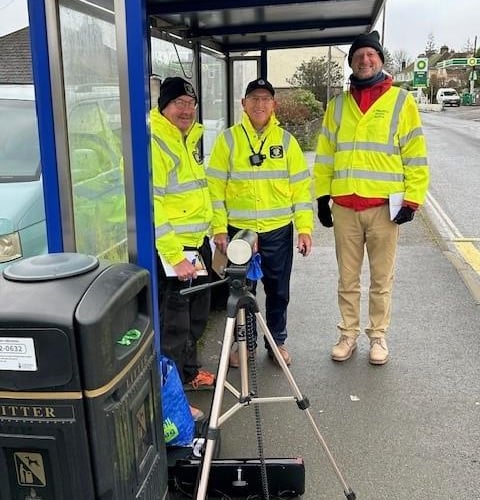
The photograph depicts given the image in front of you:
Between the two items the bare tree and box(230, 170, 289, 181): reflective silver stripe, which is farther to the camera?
the bare tree

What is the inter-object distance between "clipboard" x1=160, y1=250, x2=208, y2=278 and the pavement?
2.60 ft

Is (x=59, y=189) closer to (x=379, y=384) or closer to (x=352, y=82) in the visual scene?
(x=352, y=82)

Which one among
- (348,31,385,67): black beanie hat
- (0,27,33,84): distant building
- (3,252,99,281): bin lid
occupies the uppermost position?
(0,27,33,84): distant building

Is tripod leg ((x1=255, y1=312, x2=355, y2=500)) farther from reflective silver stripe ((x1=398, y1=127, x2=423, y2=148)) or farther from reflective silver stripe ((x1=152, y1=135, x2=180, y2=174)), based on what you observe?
reflective silver stripe ((x1=398, y1=127, x2=423, y2=148))

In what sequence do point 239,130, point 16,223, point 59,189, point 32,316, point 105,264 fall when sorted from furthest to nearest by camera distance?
point 16,223, point 239,130, point 59,189, point 105,264, point 32,316

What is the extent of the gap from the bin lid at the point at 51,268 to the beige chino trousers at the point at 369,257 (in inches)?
89.3

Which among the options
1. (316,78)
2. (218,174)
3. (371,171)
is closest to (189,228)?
(218,174)

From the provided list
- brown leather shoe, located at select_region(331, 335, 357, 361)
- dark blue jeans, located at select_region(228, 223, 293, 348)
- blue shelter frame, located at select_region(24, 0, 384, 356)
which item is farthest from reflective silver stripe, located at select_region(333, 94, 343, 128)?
brown leather shoe, located at select_region(331, 335, 357, 361)

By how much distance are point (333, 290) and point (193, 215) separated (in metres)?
2.75

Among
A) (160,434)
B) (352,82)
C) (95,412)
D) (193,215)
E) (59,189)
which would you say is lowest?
(160,434)

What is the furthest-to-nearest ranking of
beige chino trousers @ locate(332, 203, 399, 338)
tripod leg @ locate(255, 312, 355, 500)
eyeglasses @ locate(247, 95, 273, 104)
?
beige chino trousers @ locate(332, 203, 399, 338), eyeglasses @ locate(247, 95, 273, 104), tripod leg @ locate(255, 312, 355, 500)

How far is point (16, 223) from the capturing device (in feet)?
13.1

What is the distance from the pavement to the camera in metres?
2.81

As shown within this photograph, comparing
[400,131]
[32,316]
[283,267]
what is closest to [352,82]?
[400,131]
